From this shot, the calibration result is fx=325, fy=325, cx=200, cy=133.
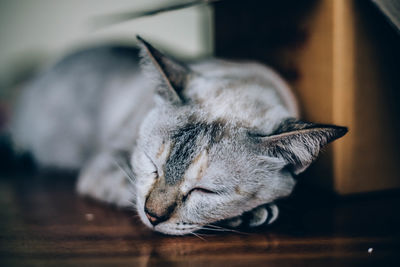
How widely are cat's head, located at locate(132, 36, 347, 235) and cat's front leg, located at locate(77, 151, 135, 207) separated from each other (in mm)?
188

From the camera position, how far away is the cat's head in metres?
0.88

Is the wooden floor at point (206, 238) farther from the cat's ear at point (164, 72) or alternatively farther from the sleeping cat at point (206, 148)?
the cat's ear at point (164, 72)

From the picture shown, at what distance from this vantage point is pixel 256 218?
3.19ft

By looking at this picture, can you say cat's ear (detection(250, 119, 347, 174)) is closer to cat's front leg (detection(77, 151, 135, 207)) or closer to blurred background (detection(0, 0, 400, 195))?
blurred background (detection(0, 0, 400, 195))

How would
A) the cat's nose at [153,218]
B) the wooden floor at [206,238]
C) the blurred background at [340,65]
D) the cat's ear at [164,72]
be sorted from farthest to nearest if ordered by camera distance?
the blurred background at [340,65], the cat's ear at [164,72], the cat's nose at [153,218], the wooden floor at [206,238]

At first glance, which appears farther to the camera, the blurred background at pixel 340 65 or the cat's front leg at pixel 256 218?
the blurred background at pixel 340 65

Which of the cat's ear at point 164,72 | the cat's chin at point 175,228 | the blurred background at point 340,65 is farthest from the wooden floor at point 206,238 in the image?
the cat's ear at point 164,72

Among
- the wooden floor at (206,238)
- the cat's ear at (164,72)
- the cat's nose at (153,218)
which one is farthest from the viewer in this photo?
the cat's ear at (164,72)

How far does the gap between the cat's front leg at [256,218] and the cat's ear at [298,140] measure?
15cm

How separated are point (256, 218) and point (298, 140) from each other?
0.90 feet

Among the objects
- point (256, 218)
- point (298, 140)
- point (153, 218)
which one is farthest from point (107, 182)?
point (298, 140)

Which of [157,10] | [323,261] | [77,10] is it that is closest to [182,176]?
[323,261]

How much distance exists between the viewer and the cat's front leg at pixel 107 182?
1.19m

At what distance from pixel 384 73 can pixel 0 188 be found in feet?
5.52
